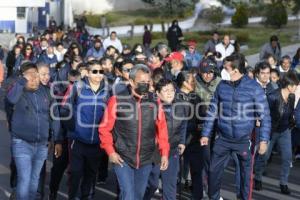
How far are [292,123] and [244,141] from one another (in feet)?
6.56

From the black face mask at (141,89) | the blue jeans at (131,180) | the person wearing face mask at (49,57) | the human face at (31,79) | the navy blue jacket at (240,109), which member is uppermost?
the black face mask at (141,89)

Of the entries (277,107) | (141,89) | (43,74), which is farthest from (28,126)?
(277,107)

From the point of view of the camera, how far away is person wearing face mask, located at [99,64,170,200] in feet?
23.2

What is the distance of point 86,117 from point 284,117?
3070 millimetres

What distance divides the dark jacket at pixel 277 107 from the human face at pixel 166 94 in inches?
84.5

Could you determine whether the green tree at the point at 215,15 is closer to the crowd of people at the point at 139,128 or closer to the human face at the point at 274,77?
the human face at the point at 274,77

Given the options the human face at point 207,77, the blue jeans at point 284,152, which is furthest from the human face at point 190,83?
the blue jeans at point 284,152

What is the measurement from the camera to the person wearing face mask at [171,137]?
27.1ft

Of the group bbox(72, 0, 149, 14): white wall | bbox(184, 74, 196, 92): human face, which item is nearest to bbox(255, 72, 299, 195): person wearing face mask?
bbox(184, 74, 196, 92): human face

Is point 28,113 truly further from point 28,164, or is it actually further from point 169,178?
point 169,178

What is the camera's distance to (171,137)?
8367 mm

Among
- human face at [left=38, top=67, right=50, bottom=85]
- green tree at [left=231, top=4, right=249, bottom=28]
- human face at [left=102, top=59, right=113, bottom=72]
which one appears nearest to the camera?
human face at [left=38, top=67, right=50, bottom=85]

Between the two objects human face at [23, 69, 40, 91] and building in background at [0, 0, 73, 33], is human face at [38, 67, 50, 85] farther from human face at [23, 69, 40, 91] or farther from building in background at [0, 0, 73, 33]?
building in background at [0, 0, 73, 33]

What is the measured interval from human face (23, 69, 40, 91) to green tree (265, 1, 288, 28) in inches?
1290
